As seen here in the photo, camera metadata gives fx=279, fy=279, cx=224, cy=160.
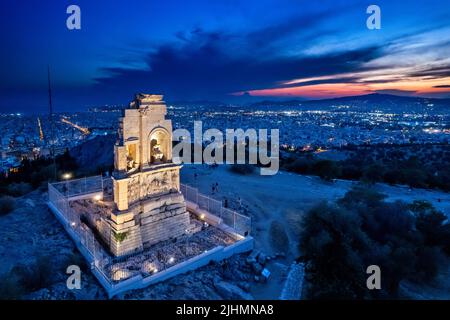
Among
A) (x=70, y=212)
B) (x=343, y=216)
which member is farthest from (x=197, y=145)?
(x=343, y=216)

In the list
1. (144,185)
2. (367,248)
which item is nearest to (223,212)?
(144,185)


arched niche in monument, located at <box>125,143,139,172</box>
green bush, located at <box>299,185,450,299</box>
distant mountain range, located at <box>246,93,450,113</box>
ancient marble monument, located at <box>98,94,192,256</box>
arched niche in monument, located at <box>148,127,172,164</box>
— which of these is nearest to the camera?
green bush, located at <box>299,185,450,299</box>

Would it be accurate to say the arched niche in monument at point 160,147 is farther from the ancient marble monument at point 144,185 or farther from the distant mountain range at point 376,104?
the distant mountain range at point 376,104

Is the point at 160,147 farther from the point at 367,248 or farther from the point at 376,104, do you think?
the point at 376,104

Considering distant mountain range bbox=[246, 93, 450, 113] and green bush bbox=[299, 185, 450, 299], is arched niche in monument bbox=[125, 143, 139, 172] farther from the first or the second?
distant mountain range bbox=[246, 93, 450, 113]

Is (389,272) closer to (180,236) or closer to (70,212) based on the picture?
(180,236)

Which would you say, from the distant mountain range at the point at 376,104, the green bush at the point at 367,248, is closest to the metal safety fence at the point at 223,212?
the green bush at the point at 367,248

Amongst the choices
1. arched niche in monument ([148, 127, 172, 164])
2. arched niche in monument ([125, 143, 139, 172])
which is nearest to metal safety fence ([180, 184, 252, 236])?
arched niche in monument ([148, 127, 172, 164])
